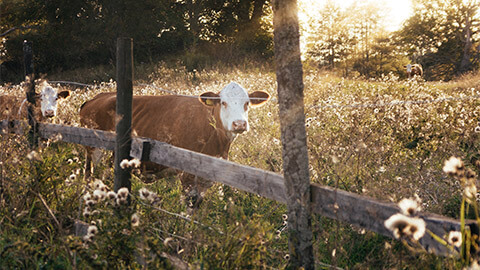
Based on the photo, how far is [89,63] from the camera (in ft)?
95.0

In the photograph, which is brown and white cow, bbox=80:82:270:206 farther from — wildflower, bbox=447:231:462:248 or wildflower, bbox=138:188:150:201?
wildflower, bbox=447:231:462:248

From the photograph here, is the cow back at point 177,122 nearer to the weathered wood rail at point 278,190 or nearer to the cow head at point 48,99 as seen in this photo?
the weathered wood rail at point 278,190

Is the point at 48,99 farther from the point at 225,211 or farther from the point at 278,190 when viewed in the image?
the point at 278,190

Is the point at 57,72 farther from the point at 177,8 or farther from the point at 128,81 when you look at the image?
the point at 128,81

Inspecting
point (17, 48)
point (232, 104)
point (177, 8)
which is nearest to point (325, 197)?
point (232, 104)

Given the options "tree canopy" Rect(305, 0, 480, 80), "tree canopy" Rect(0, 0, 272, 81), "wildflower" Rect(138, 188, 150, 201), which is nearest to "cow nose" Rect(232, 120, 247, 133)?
"wildflower" Rect(138, 188, 150, 201)

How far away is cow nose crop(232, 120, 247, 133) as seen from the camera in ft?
14.7

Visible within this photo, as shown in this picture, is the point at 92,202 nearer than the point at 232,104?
Yes

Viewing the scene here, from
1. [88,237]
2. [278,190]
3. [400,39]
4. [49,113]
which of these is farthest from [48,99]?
[400,39]

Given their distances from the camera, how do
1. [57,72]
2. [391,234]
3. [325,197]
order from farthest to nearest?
[57,72], [325,197], [391,234]

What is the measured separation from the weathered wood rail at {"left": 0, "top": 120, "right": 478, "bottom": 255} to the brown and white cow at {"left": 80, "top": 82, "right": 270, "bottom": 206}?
1031 millimetres

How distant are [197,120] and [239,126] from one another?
0.71 meters

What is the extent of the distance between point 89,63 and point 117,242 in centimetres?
2879

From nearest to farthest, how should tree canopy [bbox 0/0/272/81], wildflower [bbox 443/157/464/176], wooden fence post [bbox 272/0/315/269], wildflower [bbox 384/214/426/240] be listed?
wildflower [bbox 384/214/426/240]
wildflower [bbox 443/157/464/176]
wooden fence post [bbox 272/0/315/269]
tree canopy [bbox 0/0/272/81]
